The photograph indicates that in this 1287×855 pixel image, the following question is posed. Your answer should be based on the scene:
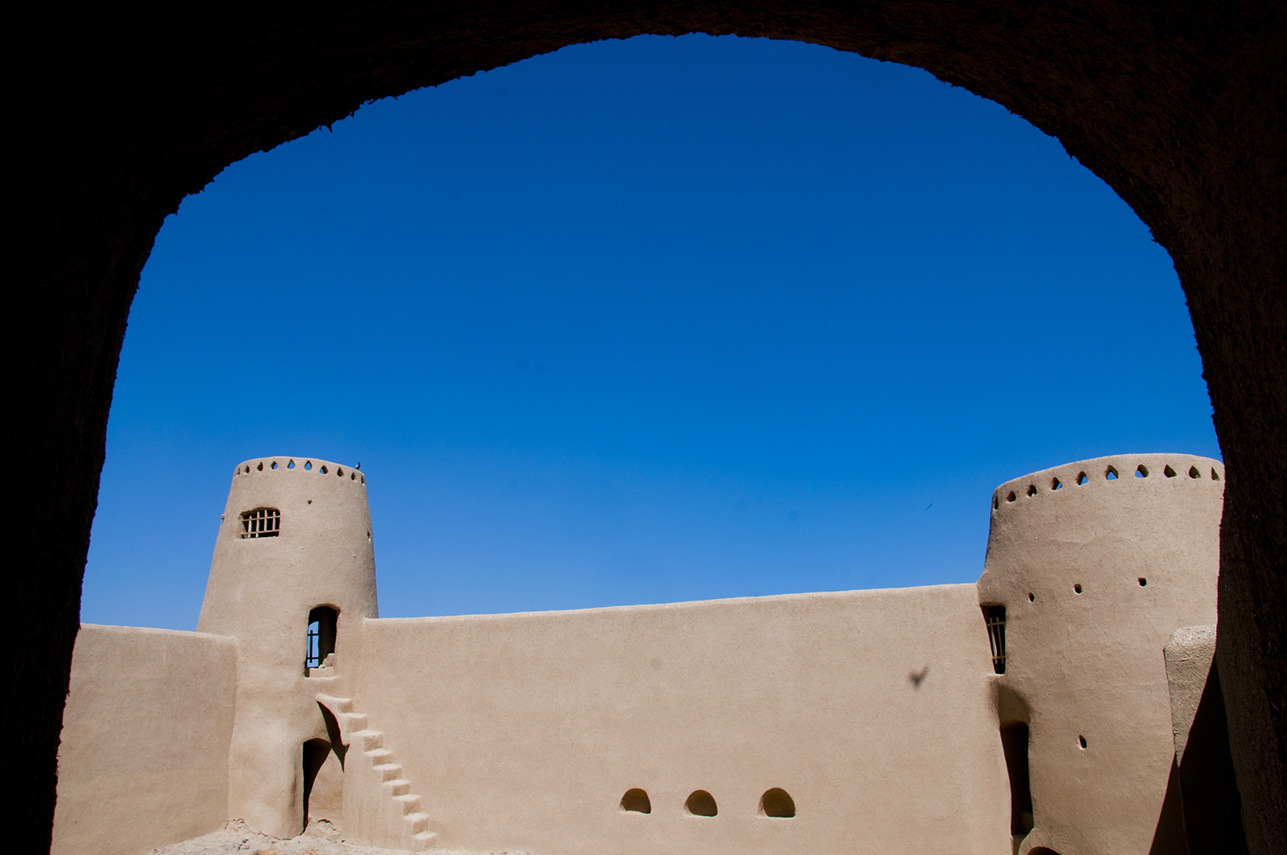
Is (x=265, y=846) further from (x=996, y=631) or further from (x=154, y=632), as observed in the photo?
(x=996, y=631)

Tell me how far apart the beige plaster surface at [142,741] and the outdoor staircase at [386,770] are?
5.60ft

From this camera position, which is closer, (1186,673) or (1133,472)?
(1186,673)

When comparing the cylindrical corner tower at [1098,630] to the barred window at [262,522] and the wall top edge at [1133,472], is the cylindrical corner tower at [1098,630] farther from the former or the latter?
the barred window at [262,522]

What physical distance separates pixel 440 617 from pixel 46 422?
12.8 m

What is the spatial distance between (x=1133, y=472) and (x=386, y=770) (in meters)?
11.2

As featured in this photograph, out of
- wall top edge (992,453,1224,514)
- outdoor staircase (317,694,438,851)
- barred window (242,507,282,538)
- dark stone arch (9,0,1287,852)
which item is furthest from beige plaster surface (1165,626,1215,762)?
barred window (242,507,282,538)

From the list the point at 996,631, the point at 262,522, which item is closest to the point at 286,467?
the point at 262,522

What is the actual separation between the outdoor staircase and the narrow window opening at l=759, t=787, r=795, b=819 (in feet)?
16.4

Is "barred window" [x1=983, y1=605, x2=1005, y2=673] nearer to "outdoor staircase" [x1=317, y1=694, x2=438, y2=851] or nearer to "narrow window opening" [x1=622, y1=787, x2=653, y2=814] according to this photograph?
"narrow window opening" [x1=622, y1=787, x2=653, y2=814]

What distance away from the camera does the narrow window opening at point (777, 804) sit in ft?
→ 38.4

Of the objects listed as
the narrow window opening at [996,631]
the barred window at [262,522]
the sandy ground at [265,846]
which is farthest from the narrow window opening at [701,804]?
the barred window at [262,522]

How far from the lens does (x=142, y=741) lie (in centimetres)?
1207

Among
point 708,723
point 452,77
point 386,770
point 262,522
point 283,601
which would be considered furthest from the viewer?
point 262,522

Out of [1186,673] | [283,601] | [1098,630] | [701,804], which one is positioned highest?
[283,601]
